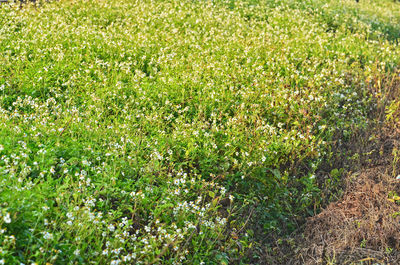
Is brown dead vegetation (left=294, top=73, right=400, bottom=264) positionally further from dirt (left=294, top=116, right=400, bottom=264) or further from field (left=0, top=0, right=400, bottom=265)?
field (left=0, top=0, right=400, bottom=265)

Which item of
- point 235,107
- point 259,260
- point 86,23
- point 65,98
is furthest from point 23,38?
point 259,260

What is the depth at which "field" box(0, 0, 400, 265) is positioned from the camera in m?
3.53

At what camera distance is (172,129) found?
5.50m

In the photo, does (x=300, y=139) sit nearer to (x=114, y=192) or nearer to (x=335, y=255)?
(x=335, y=255)

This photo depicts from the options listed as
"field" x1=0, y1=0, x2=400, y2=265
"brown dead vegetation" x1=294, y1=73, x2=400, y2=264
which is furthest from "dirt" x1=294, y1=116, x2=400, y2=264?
"field" x1=0, y1=0, x2=400, y2=265

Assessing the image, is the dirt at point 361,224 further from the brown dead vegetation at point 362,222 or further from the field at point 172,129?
the field at point 172,129

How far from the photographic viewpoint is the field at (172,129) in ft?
11.6

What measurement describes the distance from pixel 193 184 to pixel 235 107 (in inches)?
77.0

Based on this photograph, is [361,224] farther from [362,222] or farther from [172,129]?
[172,129]

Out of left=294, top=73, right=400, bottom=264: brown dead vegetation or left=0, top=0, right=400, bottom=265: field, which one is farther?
left=294, top=73, right=400, bottom=264: brown dead vegetation

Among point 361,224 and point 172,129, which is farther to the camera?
point 172,129

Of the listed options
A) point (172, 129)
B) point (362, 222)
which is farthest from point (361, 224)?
point (172, 129)

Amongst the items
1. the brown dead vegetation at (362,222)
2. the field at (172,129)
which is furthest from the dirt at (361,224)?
the field at (172,129)

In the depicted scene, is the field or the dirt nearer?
the field
